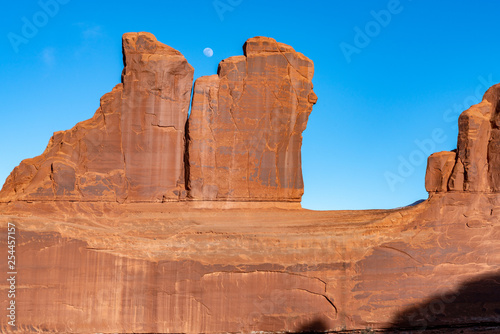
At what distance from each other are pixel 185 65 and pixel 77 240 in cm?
648

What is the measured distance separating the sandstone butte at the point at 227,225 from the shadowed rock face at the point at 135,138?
45 mm

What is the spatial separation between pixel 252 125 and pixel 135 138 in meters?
3.82

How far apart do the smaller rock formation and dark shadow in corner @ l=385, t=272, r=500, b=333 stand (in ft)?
10.2

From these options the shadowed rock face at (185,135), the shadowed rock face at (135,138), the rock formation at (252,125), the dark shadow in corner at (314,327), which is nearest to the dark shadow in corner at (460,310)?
the dark shadow in corner at (314,327)

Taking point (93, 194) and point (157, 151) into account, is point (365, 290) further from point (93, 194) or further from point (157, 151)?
point (93, 194)

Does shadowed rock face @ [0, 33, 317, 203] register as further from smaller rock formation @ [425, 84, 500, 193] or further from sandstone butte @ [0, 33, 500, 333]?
smaller rock formation @ [425, 84, 500, 193]

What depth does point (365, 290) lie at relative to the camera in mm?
16031

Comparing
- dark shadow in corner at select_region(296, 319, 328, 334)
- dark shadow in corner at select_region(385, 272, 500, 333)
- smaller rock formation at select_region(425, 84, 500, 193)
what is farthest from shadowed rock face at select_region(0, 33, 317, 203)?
dark shadow in corner at select_region(385, 272, 500, 333)

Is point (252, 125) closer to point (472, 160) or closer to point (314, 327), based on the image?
point (314, 327)

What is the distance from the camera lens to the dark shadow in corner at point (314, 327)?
15586 millimetres

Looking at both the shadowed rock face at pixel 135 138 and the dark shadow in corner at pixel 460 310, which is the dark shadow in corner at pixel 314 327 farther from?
the shadowed rock face at pixel 135 138

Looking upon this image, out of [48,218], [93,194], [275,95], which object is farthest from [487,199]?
[48,218]

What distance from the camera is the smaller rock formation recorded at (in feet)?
56.3

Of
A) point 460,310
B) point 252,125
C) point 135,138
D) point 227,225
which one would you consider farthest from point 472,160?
point 135,138
